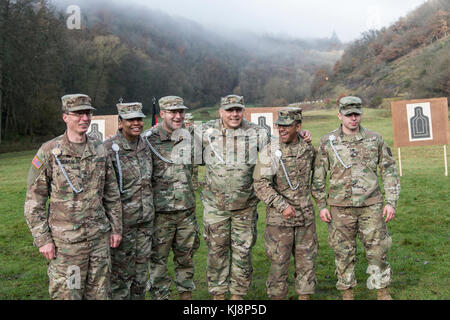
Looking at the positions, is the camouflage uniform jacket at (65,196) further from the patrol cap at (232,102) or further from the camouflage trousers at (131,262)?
the patrol cap at (232,102)

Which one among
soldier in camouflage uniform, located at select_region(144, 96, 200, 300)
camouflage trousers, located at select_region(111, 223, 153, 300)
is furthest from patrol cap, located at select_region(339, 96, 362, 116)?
camouflage trousers, located at select_region(111, 223, 153, 300)

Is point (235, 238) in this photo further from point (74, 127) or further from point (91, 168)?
point (74, 127)

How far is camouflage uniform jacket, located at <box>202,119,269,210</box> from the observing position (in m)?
5.11

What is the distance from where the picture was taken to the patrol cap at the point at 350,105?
17.0ft

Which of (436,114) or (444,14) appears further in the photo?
(444,14)

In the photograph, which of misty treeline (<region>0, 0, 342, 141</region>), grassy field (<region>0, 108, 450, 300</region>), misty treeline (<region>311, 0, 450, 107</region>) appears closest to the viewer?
grassy field (<region>0, 108, 450, 300</region>)

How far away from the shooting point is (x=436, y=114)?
44.7 ft

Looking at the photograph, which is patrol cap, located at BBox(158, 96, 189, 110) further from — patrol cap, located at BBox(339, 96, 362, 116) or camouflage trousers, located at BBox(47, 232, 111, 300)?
patrol cap, located at BBox(339, 96, 362, 116)

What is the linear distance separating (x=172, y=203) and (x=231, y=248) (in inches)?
37.8

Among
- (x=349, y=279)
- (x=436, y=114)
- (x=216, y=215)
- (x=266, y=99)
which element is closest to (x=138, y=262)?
(x=216, y=215)

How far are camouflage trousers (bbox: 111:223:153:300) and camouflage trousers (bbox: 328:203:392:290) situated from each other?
2.41m

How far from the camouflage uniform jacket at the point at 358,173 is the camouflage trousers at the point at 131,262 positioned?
2242 millimetres

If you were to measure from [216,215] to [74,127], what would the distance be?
6.64 ft

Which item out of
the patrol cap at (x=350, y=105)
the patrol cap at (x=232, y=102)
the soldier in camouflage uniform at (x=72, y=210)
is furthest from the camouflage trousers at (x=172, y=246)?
the patrol cap at (x=350, y=105)
